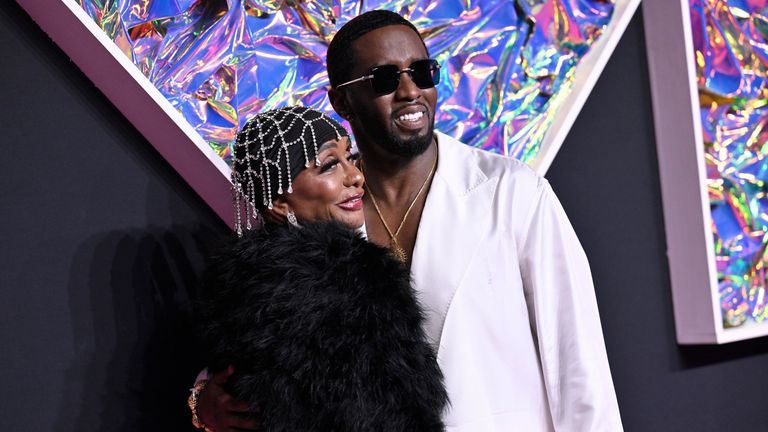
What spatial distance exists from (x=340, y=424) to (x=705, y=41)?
2.47 meters

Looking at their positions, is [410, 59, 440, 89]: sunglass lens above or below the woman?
above

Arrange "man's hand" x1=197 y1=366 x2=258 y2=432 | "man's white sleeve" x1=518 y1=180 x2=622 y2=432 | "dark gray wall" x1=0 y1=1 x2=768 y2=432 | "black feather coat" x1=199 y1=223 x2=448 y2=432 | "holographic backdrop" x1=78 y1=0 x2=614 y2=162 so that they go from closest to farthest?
"black feather coat" x1=199 y1=223 x2=448 y2=432 < "man's hand" x1=197 y1=366 x2=258 y2=432 < "man's white sleeve" x1=518 y1=180 x2=622 y2=432 < "dark gray wall" x1=0 y1=1 x2=768 y2=432 < "holographic backdrop" x1=78 y1=0 x2=614 y2=162

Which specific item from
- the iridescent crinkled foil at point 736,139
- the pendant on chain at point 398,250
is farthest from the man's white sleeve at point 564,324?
the iridescent crinkled foil at point 736,139

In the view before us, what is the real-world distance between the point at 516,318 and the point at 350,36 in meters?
0.88

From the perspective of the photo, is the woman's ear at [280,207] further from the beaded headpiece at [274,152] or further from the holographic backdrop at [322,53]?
the holographic backdrop at [322,53]

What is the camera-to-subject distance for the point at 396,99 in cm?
217

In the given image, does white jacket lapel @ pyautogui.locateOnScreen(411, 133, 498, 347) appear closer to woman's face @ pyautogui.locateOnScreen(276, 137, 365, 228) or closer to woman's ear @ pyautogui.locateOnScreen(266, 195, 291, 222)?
woman's face @ pyautogui.locateOnScreen(276, 137, 365, 228)

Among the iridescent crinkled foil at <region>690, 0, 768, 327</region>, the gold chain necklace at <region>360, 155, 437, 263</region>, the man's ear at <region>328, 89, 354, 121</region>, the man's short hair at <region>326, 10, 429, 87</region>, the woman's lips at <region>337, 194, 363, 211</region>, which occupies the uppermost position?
the man's short hair at <region>326, 10, 429, 87</region>

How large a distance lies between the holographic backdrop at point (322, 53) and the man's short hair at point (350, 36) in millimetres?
393

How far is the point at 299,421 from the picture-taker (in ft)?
A: 5.67

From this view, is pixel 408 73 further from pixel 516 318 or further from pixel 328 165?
pixel 516 318

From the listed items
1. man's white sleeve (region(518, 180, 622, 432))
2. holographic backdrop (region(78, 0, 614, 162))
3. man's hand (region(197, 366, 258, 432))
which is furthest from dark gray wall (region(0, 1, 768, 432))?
man's white sleeve (region(518, 180, 622, 432))

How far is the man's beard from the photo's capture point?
2.19m

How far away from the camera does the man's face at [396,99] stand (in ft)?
7.11
